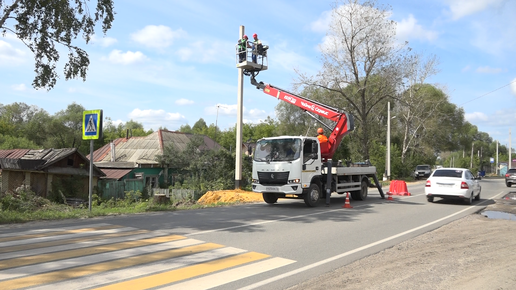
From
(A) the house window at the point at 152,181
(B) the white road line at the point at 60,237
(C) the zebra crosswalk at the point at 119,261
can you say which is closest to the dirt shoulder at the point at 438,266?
(C) the zebra crosswalk at the point at 119,261

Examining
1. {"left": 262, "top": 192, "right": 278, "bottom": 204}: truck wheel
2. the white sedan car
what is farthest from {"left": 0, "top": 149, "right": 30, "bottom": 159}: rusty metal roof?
the white sedan car

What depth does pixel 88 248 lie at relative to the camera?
6.88 metres

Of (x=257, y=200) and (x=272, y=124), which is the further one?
(x=272, y=124)

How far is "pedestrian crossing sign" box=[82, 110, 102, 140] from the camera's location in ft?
35.7

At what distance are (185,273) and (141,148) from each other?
34648 millimetres

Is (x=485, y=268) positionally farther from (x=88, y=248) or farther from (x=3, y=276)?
(x=3, y=276)

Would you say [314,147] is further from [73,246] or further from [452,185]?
[73,246]

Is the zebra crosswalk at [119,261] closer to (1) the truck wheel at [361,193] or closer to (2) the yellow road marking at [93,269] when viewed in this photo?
(2) the yellow road marking at [93,269]

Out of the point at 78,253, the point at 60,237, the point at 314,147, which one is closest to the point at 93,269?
the point at 78,253

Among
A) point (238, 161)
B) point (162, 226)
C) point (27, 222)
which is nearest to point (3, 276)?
point (162, 226)

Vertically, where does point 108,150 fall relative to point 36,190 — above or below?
above

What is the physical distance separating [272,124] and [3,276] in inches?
3359

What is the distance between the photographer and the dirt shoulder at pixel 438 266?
5.45m

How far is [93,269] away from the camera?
5637mm
